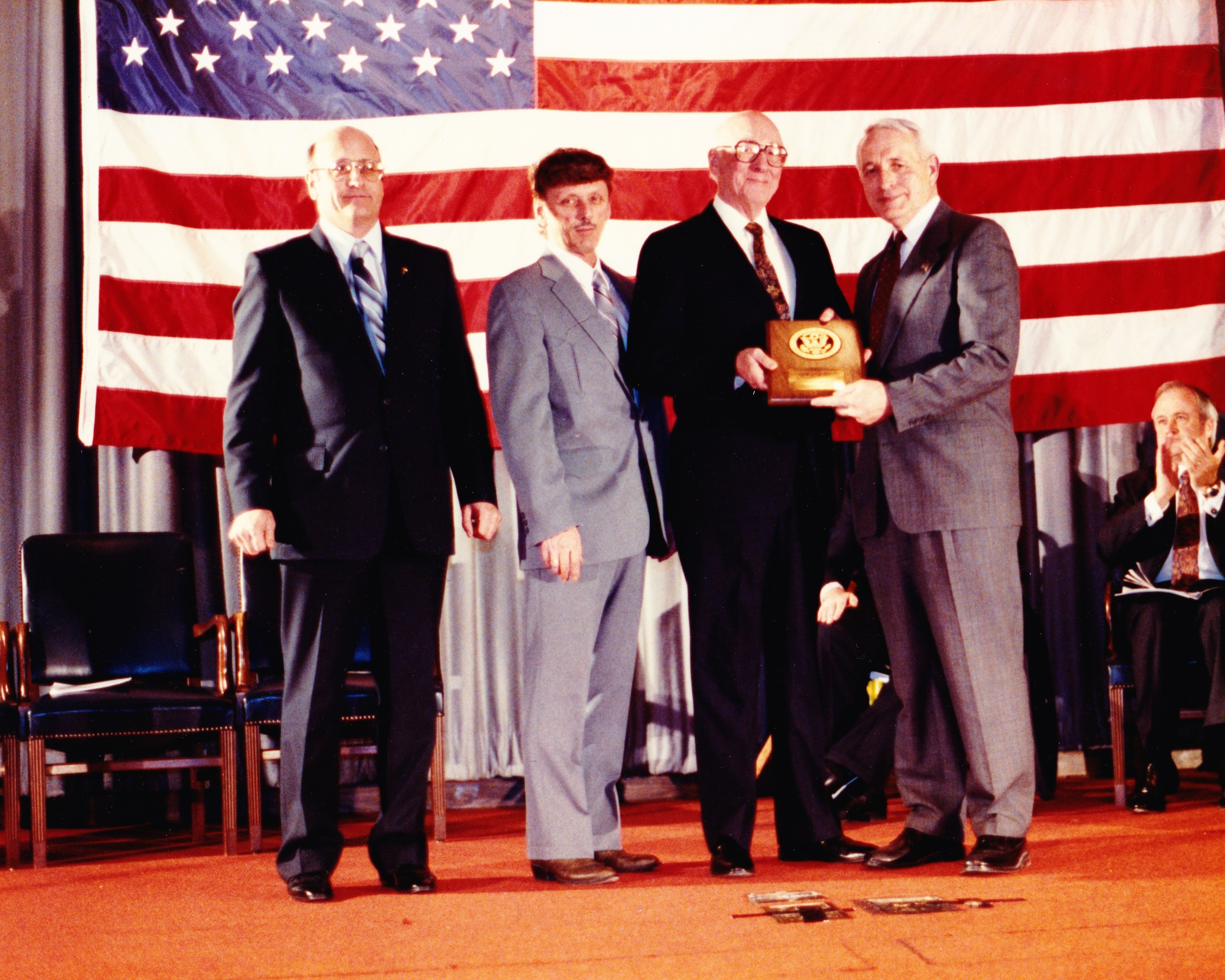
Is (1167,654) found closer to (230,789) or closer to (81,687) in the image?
(230,789)

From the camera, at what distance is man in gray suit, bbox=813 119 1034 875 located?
3180mm

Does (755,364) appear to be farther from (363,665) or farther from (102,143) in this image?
(102,143)

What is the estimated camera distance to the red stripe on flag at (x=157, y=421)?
4.71 metres

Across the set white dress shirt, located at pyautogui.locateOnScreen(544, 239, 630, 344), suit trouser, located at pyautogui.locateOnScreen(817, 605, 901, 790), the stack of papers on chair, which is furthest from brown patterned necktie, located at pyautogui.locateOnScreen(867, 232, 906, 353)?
the stack of papers on chair

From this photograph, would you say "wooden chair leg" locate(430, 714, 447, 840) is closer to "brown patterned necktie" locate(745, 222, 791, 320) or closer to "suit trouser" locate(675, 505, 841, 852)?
"suit trouser" locate(675, 505, 841, 852)

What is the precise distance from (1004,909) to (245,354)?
2159 millimetres

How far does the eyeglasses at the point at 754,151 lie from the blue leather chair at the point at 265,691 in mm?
1912

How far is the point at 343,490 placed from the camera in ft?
10.4

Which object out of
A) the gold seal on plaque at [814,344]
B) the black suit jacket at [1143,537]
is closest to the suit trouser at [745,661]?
the gold seal on plaque at [814,344]

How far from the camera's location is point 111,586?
457 cm

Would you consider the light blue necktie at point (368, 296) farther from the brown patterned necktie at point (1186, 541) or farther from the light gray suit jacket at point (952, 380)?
the brown patterned necktie at point (1186, 541)

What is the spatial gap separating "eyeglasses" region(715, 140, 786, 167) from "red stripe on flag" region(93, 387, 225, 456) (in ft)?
7.37

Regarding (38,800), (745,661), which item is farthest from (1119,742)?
(38,800)

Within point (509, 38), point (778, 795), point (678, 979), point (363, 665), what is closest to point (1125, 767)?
point (778, 795)
